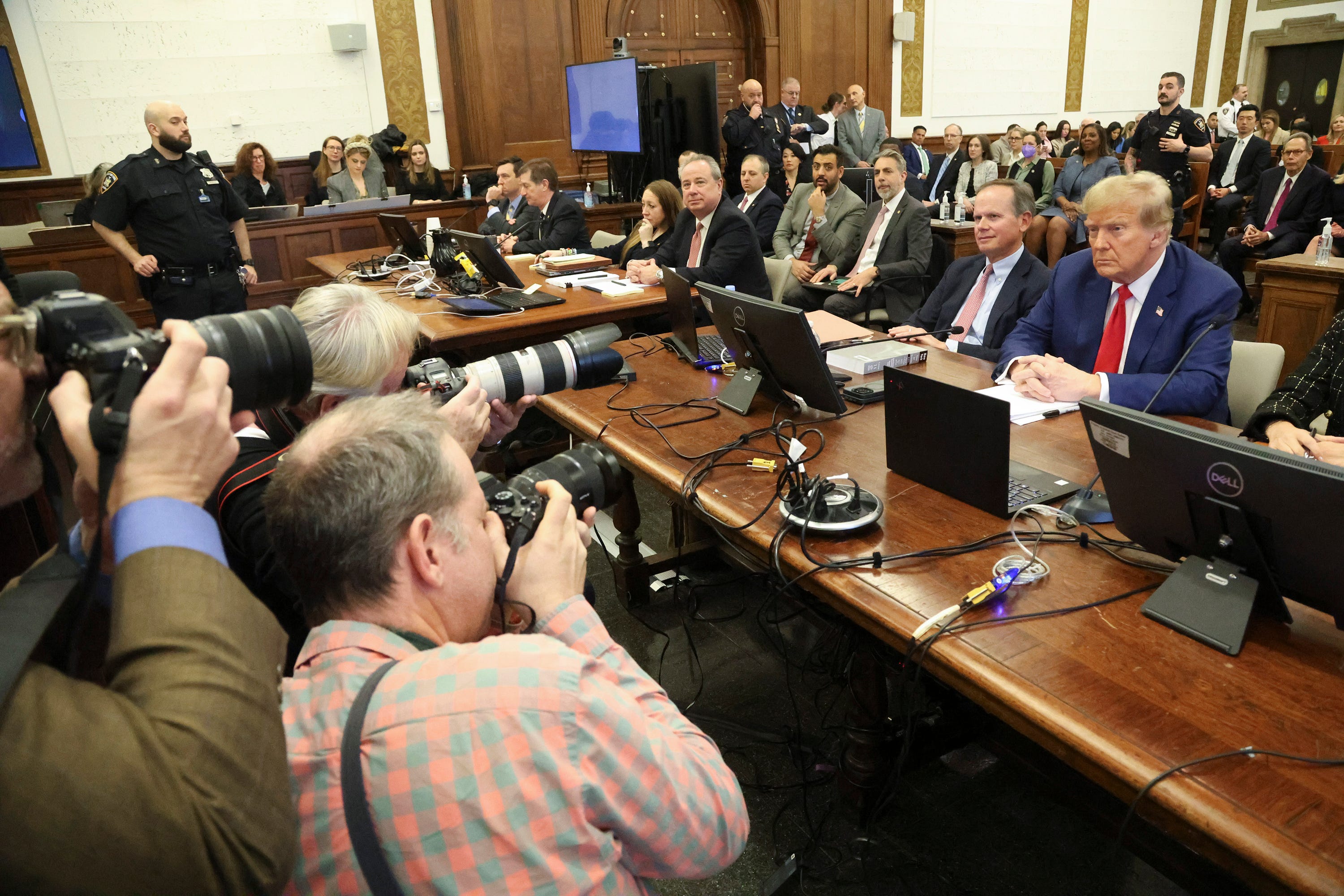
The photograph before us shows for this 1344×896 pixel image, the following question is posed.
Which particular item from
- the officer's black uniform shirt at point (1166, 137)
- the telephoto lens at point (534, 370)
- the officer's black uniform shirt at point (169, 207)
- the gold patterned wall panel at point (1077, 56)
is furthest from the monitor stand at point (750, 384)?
the gold patterned wall panel at point (1077, 56)

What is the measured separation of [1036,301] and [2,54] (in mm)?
7058

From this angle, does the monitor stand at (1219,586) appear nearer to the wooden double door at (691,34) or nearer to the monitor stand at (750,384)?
the monitor stand at (750,384)

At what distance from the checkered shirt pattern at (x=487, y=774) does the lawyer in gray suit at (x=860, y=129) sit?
8.59 metres

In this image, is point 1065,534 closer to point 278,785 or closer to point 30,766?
point 278,785

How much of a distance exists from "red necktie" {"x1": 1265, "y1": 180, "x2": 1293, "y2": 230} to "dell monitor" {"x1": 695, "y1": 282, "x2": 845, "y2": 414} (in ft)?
18.3

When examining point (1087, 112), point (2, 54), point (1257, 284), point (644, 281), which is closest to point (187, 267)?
point (644, 281)

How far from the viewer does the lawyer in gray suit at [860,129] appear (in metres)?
8.66

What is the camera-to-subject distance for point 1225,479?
1.08m

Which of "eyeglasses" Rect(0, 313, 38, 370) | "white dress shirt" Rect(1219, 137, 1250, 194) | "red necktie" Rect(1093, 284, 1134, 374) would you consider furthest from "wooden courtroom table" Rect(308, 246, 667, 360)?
"white dress shirt" Rect(1219, 137, 1250, 194)

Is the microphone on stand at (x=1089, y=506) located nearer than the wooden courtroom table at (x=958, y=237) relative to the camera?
Yes

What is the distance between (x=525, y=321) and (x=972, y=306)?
1.61 m

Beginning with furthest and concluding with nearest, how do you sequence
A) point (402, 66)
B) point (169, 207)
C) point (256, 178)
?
point (402, 66), point (256, 178), point (169, 207)

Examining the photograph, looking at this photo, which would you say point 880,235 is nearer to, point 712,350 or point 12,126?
point 712,350

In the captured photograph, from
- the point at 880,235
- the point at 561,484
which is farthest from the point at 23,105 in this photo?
the point at 561,484
